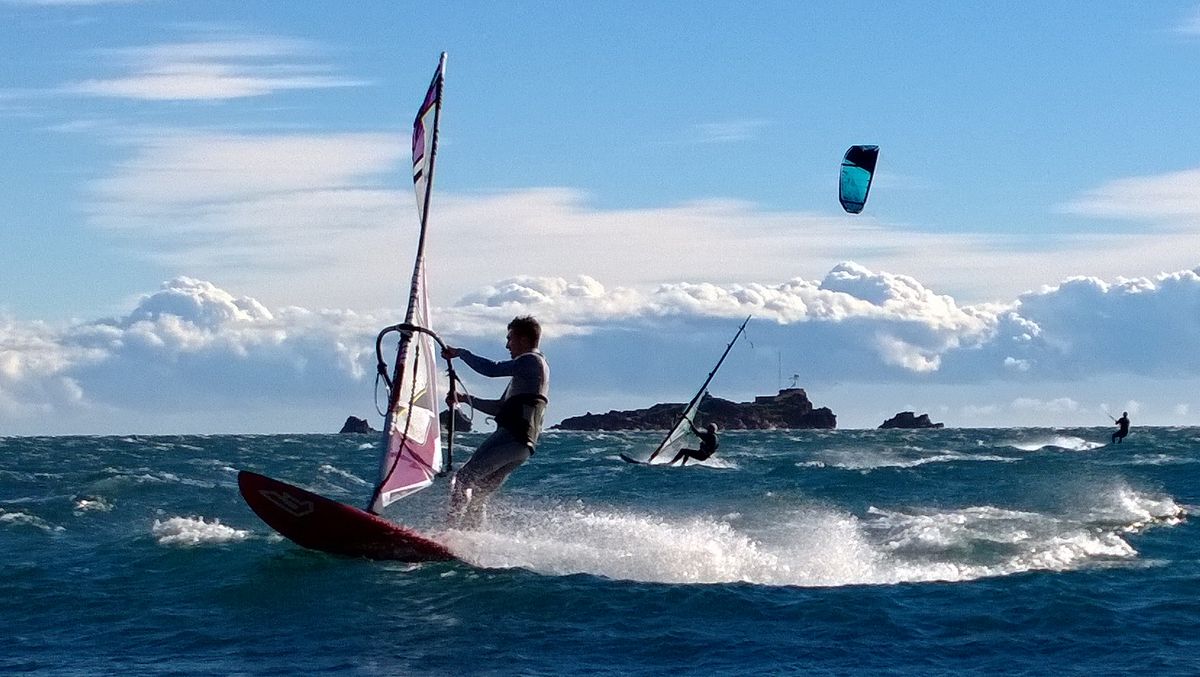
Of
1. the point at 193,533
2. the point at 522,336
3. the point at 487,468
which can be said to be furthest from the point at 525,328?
the point at 193,533

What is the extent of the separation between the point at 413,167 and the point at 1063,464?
25231 mm

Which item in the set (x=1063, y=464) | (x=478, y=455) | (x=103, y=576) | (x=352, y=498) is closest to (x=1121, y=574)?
(x=478, y=455)

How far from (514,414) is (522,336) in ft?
1.87

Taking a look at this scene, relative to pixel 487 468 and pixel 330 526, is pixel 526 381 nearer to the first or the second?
pixel 487 468

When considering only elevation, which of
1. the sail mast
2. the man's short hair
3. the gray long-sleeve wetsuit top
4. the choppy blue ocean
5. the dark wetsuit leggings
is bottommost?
the choppy blue ocean

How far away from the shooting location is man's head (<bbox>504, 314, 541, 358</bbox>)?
10.7 metres

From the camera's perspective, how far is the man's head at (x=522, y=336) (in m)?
10.7

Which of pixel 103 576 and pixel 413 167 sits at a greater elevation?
pixel 413 167

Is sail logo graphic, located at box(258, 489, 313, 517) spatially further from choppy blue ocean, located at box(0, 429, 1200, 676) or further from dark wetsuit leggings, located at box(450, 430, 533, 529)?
dark wetsuit leggings, located at box(450, 430, 533, 529)

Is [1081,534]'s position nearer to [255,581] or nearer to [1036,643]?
[1036,643]

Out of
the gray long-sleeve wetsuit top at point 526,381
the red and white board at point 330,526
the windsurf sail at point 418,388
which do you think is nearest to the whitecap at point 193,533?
the red and white board at point 330,526

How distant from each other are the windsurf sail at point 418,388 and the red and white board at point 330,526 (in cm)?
21

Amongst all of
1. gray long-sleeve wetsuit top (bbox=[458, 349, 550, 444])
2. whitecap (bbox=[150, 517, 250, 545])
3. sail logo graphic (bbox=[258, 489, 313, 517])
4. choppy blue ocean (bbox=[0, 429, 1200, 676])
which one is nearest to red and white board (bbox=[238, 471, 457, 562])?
sail logo graphic (bbox=[258, 489, 313, 517])

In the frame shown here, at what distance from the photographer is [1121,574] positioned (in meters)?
12.6
